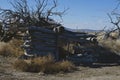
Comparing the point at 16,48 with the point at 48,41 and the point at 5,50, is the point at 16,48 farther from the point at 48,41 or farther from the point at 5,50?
the point at 48,41

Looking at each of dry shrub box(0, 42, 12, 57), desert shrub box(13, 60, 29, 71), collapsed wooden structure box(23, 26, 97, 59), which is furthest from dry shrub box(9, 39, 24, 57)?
desert shrub box(13, 60, 29, 71)

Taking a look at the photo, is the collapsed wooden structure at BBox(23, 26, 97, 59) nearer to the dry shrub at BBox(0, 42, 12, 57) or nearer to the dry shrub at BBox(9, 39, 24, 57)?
the dry shrub at BBox(9, 39, 24, 57)

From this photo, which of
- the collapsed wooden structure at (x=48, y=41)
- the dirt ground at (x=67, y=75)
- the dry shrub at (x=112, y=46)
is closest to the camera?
the dirt ground at (x=67, y=75)

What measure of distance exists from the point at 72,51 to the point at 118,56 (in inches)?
92.3

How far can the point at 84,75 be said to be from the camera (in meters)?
12.4

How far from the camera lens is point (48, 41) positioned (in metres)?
16.2

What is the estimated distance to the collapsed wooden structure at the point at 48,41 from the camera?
15781 millimetres

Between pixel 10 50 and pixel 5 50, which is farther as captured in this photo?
pixel 10 50

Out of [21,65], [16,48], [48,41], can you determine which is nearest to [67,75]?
[21,65]

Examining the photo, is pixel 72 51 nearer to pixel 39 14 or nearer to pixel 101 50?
pixel 101 50

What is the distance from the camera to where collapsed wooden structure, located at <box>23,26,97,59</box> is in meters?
15.8

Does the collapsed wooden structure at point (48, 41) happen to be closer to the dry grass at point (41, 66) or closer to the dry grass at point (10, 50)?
the dry grass at point (10, 50)

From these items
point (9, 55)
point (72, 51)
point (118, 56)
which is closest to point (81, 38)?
point (72, 51)

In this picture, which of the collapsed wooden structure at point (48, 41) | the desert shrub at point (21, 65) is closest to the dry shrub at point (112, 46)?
the collapsed wooden structure at point (48, 41)
